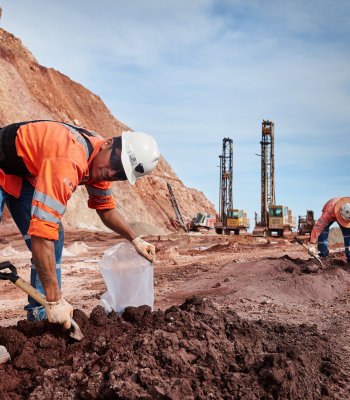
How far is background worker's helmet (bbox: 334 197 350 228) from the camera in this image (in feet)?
35.4

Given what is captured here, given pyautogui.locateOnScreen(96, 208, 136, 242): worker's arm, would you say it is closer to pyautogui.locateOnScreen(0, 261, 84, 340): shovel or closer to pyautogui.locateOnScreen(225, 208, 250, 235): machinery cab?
pyautogui.locateOnScreen(0, 261, 84, 340): shovel

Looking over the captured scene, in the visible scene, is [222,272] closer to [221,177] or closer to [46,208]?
[46,208]

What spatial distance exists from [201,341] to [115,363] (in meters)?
0.66

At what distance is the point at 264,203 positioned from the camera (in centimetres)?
3341

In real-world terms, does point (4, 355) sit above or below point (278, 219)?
below

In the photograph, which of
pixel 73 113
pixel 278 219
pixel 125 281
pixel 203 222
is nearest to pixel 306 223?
pixel 278 219

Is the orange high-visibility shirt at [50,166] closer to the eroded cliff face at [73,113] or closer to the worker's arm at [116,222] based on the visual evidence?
the worker's arm at [116,222]

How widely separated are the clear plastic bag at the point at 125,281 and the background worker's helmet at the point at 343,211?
732 cm

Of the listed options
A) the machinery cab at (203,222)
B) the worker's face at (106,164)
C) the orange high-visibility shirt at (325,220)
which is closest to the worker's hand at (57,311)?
the worker's face at (106,164)

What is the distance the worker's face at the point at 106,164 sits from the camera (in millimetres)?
3688

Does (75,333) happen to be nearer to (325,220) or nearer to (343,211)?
(343,211)

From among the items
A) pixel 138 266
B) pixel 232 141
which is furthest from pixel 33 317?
pixel 232 141

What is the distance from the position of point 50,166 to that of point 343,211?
8.82 m

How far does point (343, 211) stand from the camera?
10.9 meters
